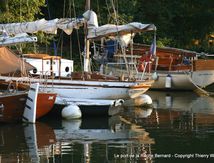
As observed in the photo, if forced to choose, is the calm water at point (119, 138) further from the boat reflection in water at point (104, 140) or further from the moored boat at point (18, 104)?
the moored boat at point (18, 104)

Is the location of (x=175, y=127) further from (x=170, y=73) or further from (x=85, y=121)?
(x=170, y=73)

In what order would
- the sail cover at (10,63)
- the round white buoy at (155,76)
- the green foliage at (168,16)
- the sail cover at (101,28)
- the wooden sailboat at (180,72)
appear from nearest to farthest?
the sail cover at (10,63) < the sail cover at (101,28) < the round white buoy at (155,76) < the wooden sailboat at (180,72) < the green foliage at (168,16)

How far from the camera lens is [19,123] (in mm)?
22828

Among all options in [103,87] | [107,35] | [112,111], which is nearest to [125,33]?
[107,35]

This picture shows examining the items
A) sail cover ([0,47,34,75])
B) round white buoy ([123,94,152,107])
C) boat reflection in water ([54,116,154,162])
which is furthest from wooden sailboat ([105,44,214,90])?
boat reflection in water ([54,116,154,162])

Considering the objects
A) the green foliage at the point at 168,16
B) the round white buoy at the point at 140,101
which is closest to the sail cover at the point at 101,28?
the round white buoy at the point at 140,101

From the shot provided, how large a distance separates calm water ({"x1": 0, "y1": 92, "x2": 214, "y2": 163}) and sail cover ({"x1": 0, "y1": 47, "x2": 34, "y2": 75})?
260cm

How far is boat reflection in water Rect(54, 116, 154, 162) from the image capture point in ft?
55.4

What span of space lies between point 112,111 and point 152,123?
216 cm

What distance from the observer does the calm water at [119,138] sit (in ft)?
54.9

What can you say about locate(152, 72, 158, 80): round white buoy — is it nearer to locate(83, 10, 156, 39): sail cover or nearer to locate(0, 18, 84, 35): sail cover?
locate(83, 10, 156, 39): sail cover

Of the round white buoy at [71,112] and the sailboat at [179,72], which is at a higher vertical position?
the sailboat at [179,72]

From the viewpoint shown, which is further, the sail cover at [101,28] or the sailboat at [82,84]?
the sail cover at [101,28]

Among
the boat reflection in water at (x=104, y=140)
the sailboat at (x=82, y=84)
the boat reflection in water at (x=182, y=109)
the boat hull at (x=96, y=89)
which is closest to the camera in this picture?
the boat reflection in water at (x=104, y=140)
